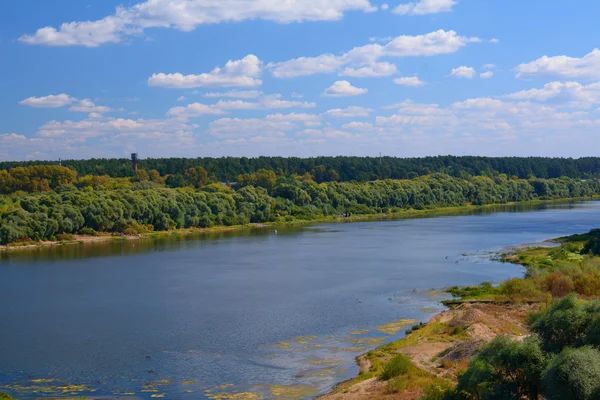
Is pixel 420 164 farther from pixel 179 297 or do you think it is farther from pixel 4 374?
pixel 4 374

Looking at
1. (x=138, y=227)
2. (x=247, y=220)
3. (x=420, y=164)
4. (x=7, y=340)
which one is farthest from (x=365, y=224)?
(x=420, y=164)

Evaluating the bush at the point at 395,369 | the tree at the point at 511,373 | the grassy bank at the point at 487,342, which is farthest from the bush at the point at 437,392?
the bush at the point at 395,369

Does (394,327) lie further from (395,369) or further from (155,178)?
(155,178)

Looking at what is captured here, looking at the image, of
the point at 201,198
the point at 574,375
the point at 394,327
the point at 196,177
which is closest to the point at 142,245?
the point at 201,198

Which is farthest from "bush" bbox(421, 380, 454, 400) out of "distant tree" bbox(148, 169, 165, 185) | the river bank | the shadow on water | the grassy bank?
"distant tree" bbox(148, 169, 165, 185)

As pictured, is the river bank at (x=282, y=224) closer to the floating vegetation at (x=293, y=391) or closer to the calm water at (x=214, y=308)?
the calm water at (x=214, y=308)

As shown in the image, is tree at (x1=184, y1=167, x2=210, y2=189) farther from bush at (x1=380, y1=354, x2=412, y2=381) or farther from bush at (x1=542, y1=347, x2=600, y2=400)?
bush at (x1=542, y1=347, x2=600, y2=400)
